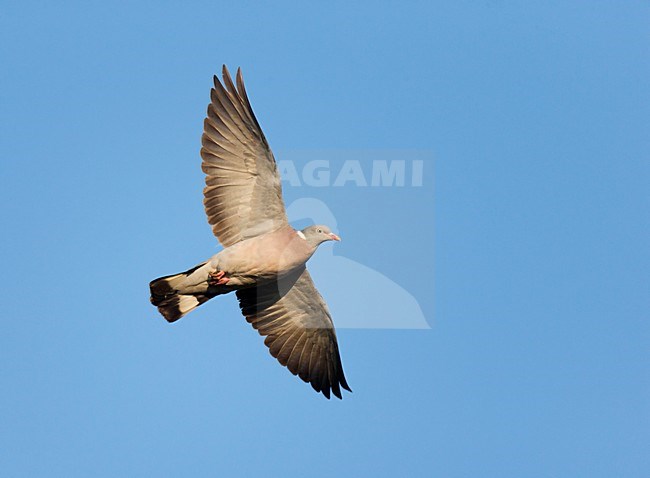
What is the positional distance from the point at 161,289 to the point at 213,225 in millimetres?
1122

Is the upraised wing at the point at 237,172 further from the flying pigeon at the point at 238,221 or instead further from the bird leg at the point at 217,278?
the bird leg at the point at 217,278

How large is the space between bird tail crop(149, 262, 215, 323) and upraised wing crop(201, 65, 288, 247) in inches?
34.1

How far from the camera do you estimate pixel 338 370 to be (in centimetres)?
1566

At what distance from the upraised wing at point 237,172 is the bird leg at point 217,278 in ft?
1.66

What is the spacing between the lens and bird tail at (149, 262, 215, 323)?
1399 cm

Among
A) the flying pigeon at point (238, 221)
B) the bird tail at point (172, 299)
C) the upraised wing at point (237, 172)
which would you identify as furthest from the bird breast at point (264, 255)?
the bird tail at point (172, 299)

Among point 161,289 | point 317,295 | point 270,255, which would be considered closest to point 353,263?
point 317,295

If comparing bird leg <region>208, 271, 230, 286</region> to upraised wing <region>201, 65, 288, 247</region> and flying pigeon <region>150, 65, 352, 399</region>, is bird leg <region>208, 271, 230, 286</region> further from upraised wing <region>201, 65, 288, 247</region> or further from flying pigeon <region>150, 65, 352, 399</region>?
upraised wing <region>201, 65, 288, 247</region>

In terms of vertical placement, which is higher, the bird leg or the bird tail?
the bird leg

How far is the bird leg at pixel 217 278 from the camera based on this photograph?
13.7 metres

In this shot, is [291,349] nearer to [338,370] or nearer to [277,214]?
[338,370]

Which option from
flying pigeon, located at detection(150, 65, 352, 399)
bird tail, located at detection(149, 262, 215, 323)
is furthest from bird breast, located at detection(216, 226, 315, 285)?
bird tail, located at detection(149, 262, 215, 323)

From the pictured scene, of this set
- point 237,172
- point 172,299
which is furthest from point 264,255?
point 172,299

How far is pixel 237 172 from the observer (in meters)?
13.7
